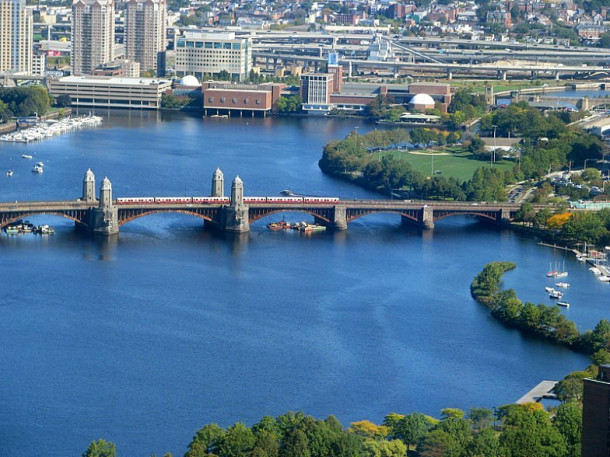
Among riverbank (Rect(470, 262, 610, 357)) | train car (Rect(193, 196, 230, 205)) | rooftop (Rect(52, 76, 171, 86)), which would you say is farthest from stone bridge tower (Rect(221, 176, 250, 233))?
rooftop (Rect(52, 76, 171, 86))

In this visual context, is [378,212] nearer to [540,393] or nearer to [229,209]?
[229,209]

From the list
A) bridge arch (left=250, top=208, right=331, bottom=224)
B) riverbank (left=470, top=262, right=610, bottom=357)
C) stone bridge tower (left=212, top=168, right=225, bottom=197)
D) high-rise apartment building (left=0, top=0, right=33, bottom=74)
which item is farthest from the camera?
high-rise apartment building (left=0, top=0, right=33, bottom=74)

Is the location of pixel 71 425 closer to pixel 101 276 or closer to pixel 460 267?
pixel 101 276

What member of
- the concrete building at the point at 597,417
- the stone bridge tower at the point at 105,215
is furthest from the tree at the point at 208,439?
the stone bridge tower at the point at 105,215

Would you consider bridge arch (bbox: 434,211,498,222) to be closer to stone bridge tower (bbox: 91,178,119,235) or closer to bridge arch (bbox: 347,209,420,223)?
bridge arch (bbox: 347,209,420,223)

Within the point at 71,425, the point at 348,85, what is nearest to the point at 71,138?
the point at 348,85

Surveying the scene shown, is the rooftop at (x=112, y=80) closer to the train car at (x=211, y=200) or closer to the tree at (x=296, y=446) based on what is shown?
the train car at (x=211, y=200)
